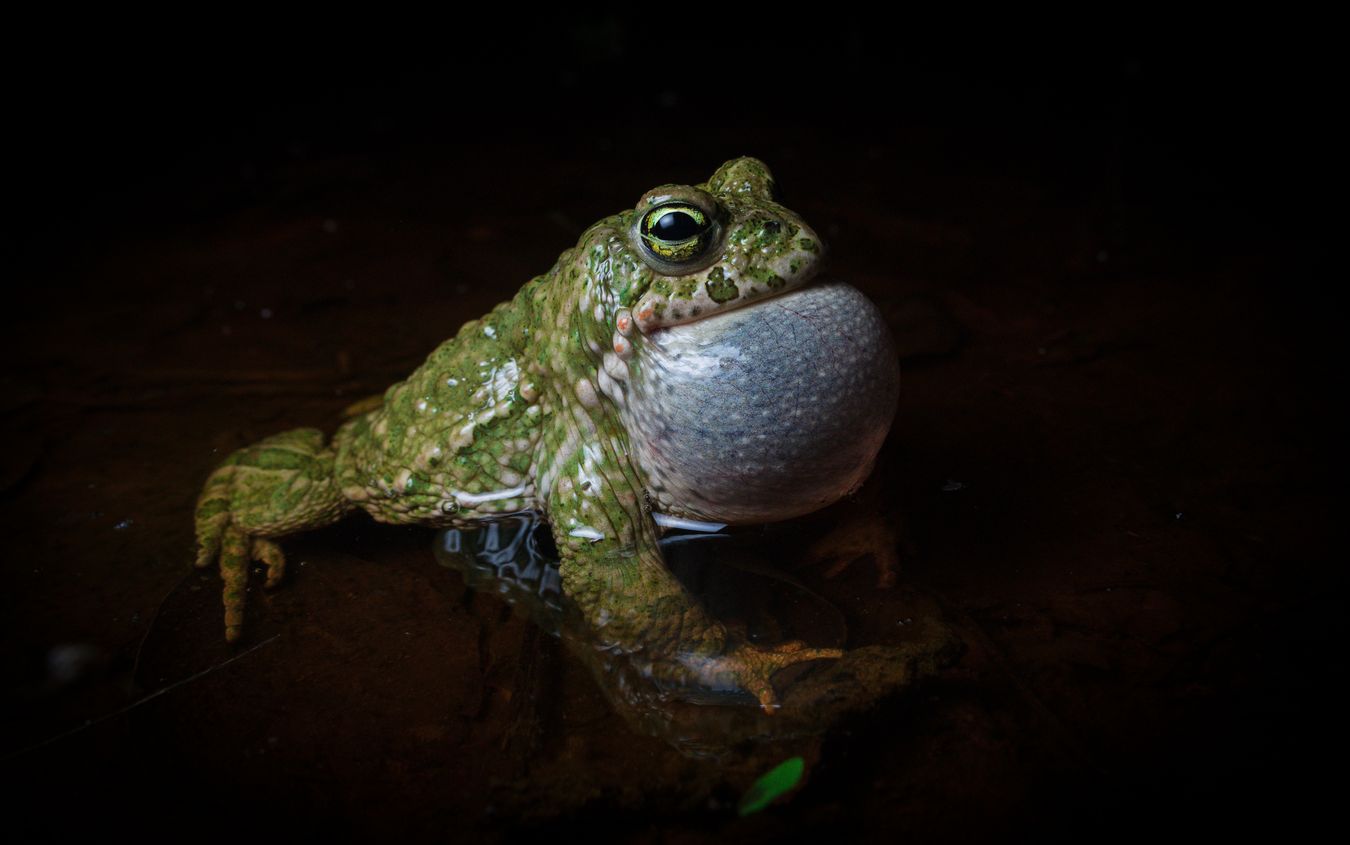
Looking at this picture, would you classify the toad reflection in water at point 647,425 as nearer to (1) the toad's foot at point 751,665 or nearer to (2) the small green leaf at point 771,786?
(1) the toad's foot at point 751,665

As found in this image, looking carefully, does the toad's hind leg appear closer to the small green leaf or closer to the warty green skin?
the warty green skin

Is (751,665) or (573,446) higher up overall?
(573,446)

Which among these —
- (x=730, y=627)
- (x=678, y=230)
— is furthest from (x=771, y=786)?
(x=678, y=230)

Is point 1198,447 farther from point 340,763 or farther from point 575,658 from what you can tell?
point 340,763

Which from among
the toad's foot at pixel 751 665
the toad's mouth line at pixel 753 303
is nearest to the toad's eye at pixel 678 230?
the toad's mouth line at pixel 753 303

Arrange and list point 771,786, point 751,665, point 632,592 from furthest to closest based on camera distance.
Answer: point 632,592 < point 751,665 < point 771,786

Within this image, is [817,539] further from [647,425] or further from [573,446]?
[573,446]

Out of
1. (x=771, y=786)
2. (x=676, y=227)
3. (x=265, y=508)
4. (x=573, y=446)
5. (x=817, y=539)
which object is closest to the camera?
(x=771, y=786)
